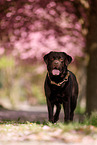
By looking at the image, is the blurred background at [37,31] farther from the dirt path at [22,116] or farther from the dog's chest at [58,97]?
the dog's chest at [58,97]

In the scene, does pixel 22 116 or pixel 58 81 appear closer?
pixel 58 81

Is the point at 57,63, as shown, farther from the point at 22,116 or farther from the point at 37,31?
the point at 37,31

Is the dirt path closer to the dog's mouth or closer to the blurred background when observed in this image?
the blurred background

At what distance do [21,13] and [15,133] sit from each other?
8570mm

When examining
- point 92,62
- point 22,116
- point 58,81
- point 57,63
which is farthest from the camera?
point 92,62

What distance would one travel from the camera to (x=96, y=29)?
38.8 ft

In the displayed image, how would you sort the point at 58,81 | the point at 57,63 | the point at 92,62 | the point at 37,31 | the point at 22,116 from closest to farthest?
the point at 57,63
the point at 58,81
the point at 22,116
the point at 92,62
the point at 37,31

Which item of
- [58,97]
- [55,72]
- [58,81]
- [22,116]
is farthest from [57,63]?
[22,116]

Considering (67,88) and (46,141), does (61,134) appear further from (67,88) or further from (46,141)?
(67,88)

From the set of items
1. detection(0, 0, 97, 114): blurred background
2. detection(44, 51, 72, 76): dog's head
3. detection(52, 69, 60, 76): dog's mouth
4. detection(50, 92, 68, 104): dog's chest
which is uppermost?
detection(0, 0, 97, 114): blurred background

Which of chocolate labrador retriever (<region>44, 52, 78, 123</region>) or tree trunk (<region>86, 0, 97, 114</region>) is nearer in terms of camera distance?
chocolate labrador retriever (<region>44, 52, 78, 123</region>)

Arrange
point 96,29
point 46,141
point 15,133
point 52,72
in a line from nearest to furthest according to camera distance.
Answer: point 46,141
point 15,133
point 52,72
point 96,29

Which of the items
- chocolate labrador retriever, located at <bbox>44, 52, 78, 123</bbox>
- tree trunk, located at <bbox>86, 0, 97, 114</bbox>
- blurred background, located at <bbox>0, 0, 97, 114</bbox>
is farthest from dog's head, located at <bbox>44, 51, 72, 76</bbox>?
tree trunk, located at <bbox>86, 0, 97, 114</bbox>

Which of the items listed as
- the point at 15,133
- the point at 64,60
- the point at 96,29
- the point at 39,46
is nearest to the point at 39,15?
the point at 96,29
